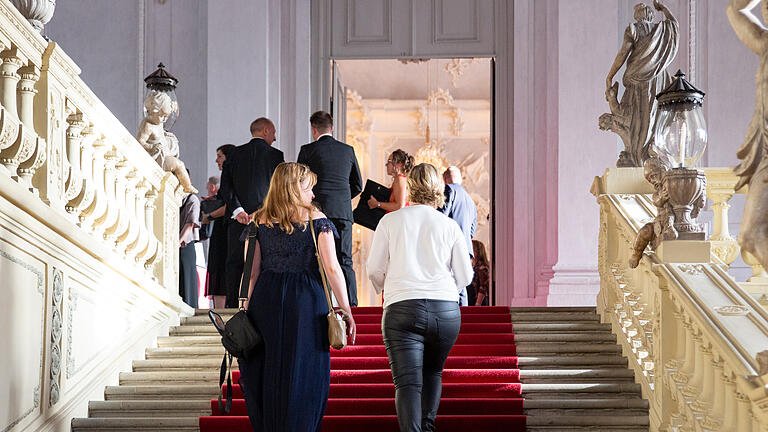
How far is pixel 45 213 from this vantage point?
5.54m

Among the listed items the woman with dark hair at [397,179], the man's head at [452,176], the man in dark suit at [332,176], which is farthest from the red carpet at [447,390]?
the man's head at [452,176]

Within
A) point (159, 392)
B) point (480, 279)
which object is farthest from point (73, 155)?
point (480, 279)

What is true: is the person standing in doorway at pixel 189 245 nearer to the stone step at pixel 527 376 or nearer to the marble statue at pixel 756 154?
the stone step at pixel 527 376

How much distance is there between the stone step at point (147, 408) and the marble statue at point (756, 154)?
358cm

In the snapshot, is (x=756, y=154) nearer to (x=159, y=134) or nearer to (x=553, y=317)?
(x=553, y=317)

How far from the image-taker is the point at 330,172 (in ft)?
28.0

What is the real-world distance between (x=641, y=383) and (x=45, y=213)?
3472mm

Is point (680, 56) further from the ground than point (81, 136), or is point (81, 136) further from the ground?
point (680, 56)

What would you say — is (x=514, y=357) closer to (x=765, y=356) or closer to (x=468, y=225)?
(x=468, y=225)

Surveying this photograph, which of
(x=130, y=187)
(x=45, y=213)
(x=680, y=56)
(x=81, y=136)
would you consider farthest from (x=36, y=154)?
(x=680, y=56)

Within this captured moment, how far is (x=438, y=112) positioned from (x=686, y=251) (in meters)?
16.2

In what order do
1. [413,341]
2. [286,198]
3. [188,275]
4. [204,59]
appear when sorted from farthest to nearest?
1. [204,59]
2. [188,275]
3. [413,341]
4. [286,198]

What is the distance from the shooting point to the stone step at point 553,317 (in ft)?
25.7

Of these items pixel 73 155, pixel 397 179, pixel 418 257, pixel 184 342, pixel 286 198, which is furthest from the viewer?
pixel 397 179
